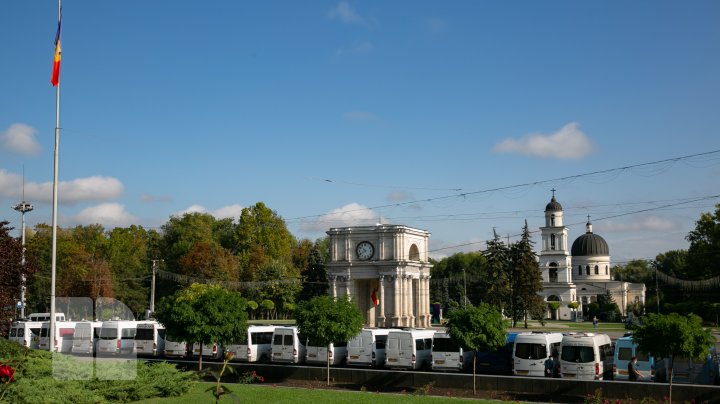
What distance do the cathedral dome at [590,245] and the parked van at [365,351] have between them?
101505 mm

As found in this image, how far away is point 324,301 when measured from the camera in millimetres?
33906

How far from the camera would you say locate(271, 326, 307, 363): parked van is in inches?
1563

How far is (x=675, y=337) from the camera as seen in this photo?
25.9m

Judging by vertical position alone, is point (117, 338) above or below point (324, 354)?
above

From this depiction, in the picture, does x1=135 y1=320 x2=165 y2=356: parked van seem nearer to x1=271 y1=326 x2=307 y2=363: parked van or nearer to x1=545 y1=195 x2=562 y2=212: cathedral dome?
x1=271 y1=326 x2=307 y2=363: parked van

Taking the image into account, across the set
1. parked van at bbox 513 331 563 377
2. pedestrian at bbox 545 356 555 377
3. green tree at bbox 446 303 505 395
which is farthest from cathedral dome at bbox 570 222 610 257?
green tree at bbox 446 303 505 395

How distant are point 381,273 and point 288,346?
130 ft

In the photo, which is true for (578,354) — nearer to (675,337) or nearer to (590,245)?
(675,337)

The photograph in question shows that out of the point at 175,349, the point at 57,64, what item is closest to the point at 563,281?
the point at 175,349

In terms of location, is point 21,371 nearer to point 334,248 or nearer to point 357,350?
point 357,350

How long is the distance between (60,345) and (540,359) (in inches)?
1182

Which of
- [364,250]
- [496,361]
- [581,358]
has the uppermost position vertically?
[364,250]

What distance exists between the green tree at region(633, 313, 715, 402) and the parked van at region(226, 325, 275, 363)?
21552mm

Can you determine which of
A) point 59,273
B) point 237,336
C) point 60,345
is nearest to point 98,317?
point 59,273
